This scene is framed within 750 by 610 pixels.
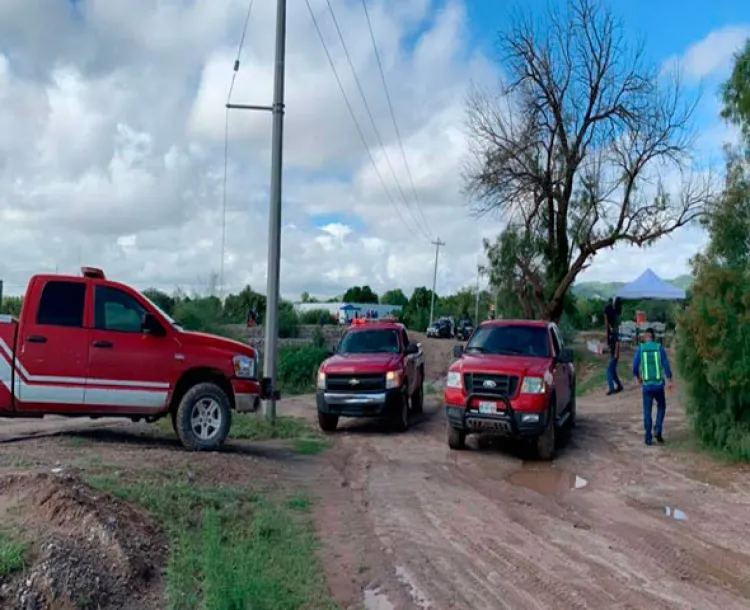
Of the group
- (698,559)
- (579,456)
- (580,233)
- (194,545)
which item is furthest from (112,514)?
(580,233)

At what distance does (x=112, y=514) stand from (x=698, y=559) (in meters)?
5.11

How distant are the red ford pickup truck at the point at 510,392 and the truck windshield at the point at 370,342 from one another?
321 cm

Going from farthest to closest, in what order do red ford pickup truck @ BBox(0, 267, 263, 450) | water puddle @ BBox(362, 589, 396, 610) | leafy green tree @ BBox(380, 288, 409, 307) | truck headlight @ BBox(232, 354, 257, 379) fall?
leafy green tree @ BBox(380, 288, 409, 307), truck headlight @ BBox(232, 354, 257, 379), red ford pickup truck @ BBox(0, 267, 263, 450), water puddle @ BBox(362, 589, 396, 610)

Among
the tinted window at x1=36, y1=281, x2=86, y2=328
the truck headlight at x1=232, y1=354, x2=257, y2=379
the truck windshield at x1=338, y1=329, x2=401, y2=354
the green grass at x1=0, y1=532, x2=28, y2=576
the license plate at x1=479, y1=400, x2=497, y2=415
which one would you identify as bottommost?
the green grass at x1=0, y1=532, x2=28, y2=576

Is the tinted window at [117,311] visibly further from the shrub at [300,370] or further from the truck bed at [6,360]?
the shrub at [300,370]

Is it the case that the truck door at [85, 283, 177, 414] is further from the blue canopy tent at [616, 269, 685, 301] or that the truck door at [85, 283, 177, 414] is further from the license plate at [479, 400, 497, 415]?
the blue canopy tent at [616, 269, 685, 301]

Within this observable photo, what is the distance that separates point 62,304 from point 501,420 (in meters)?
6.44

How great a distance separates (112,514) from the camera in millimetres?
6344

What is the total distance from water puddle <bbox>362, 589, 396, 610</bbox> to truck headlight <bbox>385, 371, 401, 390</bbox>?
8743 mm

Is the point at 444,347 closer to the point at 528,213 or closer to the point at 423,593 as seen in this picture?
the point at 528,213

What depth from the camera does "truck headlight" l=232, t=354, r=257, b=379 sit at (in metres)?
11.1

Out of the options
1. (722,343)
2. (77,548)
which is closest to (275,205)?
(722,343)

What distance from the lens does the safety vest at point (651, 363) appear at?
13.1 meters

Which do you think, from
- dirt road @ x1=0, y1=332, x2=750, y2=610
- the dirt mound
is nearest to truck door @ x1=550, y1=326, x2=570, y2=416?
dirt road @ x1=0, y1=332, x2=750, y2=610
